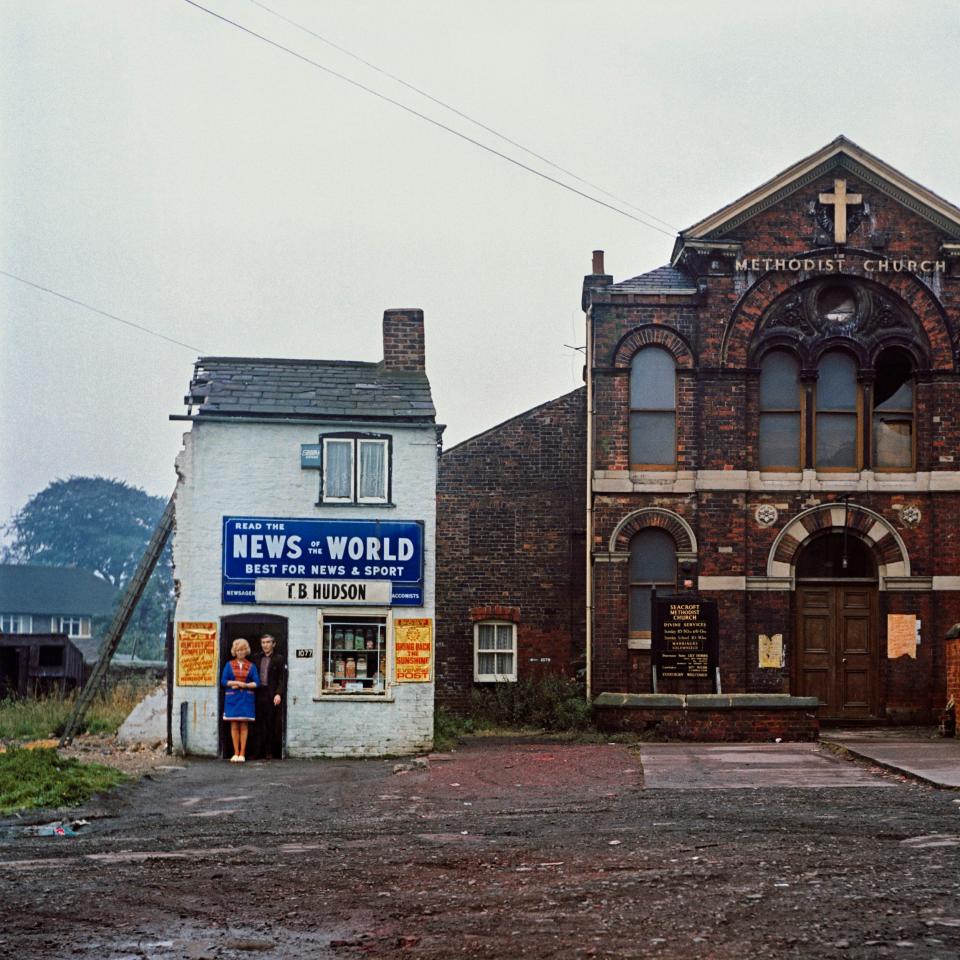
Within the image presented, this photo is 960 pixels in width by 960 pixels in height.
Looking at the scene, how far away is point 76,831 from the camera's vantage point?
44.3ft

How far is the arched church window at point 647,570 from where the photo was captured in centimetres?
2594

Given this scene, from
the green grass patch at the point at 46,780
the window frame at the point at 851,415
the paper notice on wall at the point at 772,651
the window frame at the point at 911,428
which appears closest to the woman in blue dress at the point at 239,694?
the green grass patch at the point at 46,780

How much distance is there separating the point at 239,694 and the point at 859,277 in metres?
13.1

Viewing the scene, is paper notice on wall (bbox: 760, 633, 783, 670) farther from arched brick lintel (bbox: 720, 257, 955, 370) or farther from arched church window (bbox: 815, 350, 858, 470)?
arched brick lintel (bbox: 720, 257, 955, 370)

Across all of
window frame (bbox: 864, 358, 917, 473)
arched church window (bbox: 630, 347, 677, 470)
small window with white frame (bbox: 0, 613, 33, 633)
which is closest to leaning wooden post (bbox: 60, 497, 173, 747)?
arched church window (bbox: 630, 347, 677, 470)

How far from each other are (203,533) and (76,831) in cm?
898

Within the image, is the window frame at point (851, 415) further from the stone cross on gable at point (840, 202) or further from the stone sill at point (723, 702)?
the stone sill at point (723, 702)

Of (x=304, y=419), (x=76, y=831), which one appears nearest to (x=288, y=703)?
(x=304, y=419)

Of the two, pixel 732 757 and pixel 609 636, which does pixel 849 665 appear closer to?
pixel 609 636

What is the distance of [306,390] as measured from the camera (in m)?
23.1

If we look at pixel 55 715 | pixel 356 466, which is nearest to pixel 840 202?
pixel 356 466

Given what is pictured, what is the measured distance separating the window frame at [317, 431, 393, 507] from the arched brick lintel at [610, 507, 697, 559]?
509cm

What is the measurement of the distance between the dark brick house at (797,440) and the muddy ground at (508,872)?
8738 mm

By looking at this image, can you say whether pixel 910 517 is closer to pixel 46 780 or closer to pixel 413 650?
pixel 413 650
